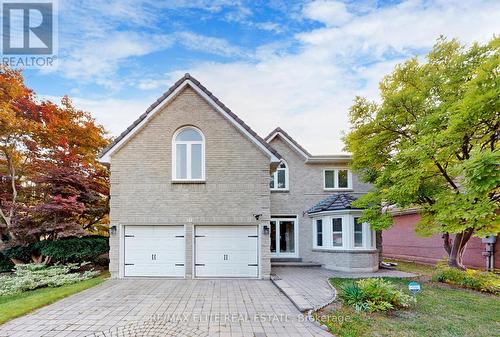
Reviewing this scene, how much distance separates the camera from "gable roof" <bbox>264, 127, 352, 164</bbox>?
15.3 meters

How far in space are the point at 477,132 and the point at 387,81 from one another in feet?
11.8

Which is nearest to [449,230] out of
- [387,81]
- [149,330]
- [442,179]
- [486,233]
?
[486,233]

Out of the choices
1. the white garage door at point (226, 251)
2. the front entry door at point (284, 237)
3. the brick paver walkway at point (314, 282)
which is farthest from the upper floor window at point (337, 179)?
the white garage door at point (226, 251)

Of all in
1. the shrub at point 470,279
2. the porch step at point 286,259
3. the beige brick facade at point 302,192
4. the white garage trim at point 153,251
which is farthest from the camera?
the beige brick facade at point 302,192

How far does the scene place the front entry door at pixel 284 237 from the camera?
1515 centimetres

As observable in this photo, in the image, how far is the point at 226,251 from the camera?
11.0m

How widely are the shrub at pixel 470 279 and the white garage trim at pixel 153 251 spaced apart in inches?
374

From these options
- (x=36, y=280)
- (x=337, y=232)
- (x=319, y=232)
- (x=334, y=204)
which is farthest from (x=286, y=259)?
(x=36, y=280)

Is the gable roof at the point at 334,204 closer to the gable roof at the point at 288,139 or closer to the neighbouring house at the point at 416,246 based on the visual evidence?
the gable roof at the point at 288,139

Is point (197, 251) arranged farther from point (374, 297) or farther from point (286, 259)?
point (374, 297)

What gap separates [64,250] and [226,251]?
7435 millimetres

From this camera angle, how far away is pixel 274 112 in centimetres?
1688

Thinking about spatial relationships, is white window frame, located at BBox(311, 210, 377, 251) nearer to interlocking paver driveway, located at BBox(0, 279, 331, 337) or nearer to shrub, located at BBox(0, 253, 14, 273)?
interlocking paver driveway, located at BBox(0, 279, 331, 337)

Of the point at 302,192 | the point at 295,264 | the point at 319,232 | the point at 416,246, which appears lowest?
the point at 295,264
